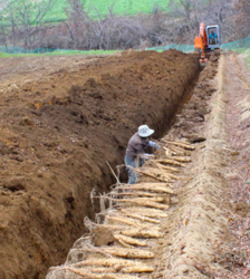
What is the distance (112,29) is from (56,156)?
44.6 m

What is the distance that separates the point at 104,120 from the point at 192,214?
14.9 feet

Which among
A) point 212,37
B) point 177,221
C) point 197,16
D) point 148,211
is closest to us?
point 177,221

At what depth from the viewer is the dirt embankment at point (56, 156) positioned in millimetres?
4848

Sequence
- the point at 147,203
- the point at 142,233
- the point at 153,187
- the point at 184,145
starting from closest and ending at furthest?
1. the point at 142,233
2. the point at 147,203
3. the point at 153,187
4. the point at 184,145

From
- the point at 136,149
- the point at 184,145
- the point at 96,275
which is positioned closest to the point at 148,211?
the point at 96,275

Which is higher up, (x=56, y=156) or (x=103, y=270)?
(x=56, y=156)

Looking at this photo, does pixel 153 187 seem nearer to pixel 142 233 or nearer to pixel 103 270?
pixel 142 233

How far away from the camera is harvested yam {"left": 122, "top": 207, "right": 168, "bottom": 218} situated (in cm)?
597

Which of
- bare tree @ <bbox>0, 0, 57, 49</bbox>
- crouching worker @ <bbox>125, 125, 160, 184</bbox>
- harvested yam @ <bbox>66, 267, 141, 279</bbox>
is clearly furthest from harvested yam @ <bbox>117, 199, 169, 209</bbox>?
bare tree @ <bbox>0, 0, 57, 49</bbox>

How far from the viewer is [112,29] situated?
160 ft

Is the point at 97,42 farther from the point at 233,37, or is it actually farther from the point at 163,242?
the point at 163,242

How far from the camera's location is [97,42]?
49.7 m

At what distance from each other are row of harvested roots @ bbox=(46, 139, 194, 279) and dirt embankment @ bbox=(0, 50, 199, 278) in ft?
1.13

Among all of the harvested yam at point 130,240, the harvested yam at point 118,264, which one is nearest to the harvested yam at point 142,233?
the harvested yam at point 130,240
